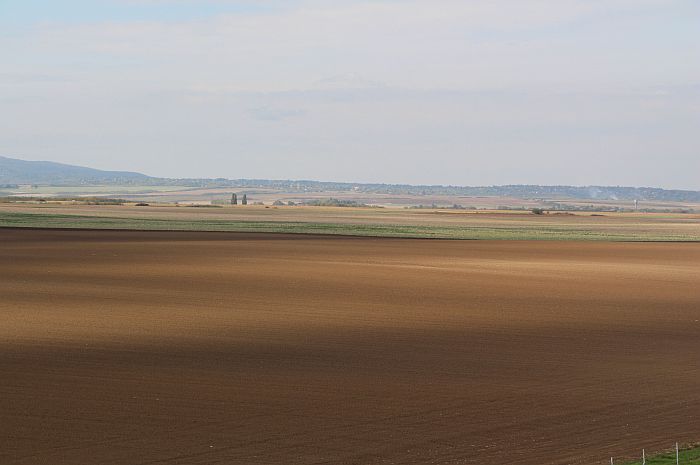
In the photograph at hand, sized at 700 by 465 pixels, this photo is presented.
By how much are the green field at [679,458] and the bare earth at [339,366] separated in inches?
45.0

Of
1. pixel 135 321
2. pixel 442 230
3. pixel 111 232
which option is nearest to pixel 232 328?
pixel 135 321

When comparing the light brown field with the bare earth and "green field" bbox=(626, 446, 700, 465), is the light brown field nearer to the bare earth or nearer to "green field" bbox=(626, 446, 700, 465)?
the bare earth

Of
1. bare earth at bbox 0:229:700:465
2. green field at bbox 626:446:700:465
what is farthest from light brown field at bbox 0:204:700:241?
green field at bbox 626:446:700:465

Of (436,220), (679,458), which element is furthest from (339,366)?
(436,220)

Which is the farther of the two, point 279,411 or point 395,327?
point 395,327

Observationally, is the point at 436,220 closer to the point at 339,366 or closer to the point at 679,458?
the point at 339,366

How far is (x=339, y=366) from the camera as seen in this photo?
78.2ft

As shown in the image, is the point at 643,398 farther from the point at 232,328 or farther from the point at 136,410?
the point at 232,328

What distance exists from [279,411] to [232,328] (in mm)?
10402

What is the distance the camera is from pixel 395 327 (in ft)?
100

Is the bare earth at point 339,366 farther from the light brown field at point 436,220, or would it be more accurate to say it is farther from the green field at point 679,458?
the light brown field at point 436,220

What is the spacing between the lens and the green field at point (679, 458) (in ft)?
46.4

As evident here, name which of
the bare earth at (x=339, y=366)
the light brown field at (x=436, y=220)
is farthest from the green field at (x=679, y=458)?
the light brown field at (x=436, y=220)

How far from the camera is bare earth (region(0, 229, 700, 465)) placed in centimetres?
1706
